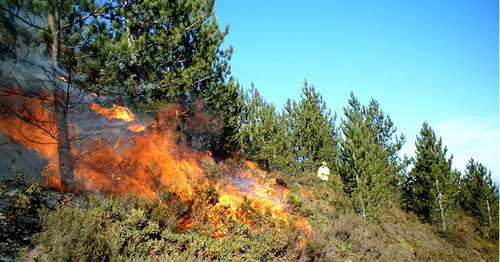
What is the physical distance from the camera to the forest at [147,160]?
17.3 ft

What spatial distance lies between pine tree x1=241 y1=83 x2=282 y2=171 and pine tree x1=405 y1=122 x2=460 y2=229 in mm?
10683

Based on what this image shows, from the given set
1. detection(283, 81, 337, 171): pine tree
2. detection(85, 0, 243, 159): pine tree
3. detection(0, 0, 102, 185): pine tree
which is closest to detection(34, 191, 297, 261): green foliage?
detection(0, 0, 102, 185): pine tree

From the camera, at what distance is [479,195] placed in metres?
24.6

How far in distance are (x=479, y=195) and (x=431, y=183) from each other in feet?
30.7

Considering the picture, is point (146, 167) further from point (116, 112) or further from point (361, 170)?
point (361, 170)

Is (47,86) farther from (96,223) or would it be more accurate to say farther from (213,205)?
(213,205)

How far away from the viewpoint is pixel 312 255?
6.89m

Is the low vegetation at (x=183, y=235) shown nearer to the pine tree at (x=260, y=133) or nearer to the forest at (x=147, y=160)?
the forest at (x=147, y=160)

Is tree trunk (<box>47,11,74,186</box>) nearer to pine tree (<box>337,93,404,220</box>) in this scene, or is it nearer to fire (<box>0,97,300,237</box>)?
fire (<box>0,97,300,237</box>)

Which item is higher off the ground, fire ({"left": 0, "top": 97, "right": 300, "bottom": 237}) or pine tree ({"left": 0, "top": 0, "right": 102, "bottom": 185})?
pine tree ({"left": 0, "top": 0, "right": 102, "bottom": 185})

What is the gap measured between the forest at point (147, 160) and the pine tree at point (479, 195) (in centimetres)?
1108

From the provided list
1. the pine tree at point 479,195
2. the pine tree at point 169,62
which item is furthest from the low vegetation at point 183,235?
the pine tree at point 479,195

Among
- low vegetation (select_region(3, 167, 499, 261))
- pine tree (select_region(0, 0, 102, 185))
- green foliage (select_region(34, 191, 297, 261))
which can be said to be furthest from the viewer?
pine tree (select_region(0, 0, 102, 185))

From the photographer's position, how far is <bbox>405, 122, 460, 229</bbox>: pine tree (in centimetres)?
1864
